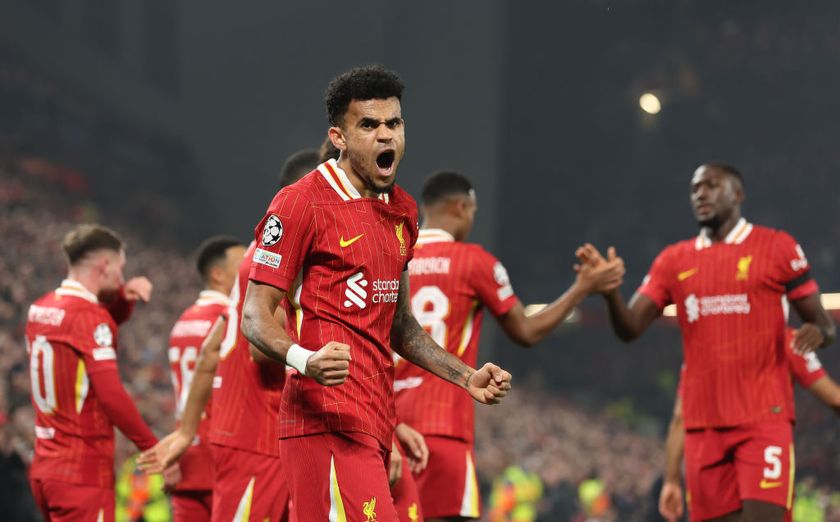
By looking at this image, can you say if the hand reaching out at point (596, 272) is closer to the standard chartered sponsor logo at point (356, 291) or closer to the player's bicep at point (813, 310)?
the player's bicep at point (813, 310)

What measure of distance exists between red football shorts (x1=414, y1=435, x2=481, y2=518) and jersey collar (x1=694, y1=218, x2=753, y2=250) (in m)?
1.90

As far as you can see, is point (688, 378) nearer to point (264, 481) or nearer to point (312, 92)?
point (264, 481)

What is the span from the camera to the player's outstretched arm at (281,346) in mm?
2773

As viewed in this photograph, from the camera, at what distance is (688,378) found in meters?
5.63

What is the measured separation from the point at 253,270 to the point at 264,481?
1588 millimetres

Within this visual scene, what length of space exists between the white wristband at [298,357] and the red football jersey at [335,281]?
0.24 meters

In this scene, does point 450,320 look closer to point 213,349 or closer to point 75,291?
point 213,349

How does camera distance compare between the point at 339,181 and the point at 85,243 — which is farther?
the point at 85,243

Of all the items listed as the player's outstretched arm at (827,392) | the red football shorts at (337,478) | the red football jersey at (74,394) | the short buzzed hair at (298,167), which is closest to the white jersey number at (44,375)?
the red football jersey at (74,394)

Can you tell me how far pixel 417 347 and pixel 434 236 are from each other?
5.87 feet

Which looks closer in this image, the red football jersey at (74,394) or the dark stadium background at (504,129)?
the red football jersey at (74,394)

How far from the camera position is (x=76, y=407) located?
213 inches

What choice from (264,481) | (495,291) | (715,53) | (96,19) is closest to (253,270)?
(264,481)

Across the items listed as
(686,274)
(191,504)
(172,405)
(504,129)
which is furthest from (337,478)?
(504,129)
